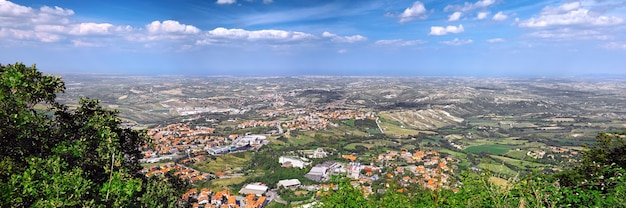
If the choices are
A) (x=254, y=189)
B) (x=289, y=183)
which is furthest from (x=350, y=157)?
(x=254, y=189)

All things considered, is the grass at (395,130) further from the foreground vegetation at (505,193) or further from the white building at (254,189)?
the foreground vegetation at (505,193)

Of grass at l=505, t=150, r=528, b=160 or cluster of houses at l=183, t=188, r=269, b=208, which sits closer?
cluster of houses at l=183, t=188, r=269, b=208

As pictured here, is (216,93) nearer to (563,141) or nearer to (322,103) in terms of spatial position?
(322,103)

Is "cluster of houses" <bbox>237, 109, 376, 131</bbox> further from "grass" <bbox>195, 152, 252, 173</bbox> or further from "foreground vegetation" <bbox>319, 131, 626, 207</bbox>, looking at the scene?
"foreground vegetation" <bbox>319, 131, 626, 207</bbox>

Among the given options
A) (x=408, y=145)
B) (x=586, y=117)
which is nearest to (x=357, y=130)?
(x=408, y=145)

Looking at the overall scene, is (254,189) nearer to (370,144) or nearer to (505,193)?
(370,144)

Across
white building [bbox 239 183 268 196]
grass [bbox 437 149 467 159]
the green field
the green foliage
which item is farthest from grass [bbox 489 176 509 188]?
the green field

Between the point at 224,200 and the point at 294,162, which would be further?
the point at 294,162

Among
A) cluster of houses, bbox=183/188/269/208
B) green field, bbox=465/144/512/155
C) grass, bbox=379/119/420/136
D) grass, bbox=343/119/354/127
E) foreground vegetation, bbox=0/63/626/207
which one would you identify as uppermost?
foreground vegetation, bbox=0/63/626/207
